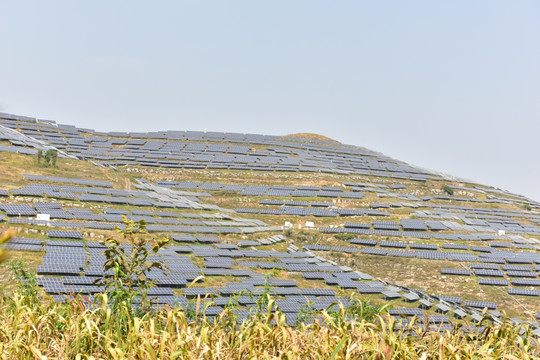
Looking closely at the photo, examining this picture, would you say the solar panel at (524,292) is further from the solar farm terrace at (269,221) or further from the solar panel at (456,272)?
the solar panel at (456,272)

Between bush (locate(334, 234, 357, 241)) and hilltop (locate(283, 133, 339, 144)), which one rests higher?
hilltop (locate(283, 133, 339, 144))

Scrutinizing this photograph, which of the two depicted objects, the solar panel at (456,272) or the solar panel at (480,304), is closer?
the solar panel at (480,304)

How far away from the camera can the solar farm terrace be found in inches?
2117

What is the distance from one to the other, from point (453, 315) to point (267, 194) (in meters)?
39.3

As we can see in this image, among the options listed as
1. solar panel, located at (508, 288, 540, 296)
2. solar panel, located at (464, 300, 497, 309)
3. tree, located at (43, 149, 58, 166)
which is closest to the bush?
solar panel, located at (464, 300, 497, 309)

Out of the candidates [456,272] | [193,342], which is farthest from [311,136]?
[193,342]

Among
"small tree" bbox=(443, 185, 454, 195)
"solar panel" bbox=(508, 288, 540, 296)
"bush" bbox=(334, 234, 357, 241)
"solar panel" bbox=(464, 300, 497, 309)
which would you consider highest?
"small tree" bbox=(443, 185, 454, 195)

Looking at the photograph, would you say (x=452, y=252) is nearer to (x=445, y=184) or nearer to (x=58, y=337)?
(x=445, y=184)

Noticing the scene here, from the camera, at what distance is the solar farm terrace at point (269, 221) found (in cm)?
5378

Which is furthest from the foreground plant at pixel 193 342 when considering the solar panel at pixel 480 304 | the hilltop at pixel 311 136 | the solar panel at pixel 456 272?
the hilltop at pixel 311 136

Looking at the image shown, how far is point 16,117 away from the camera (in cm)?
10525

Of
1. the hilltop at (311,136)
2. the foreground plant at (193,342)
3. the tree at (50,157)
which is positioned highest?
the hilltop at (311,136)

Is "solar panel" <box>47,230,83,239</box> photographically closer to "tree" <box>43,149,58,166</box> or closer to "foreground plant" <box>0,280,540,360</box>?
"tree" <box>43,149,58,166</box>

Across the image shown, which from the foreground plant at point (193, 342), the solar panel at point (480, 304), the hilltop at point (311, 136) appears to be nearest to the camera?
the foreground plant at point (193, 342)
